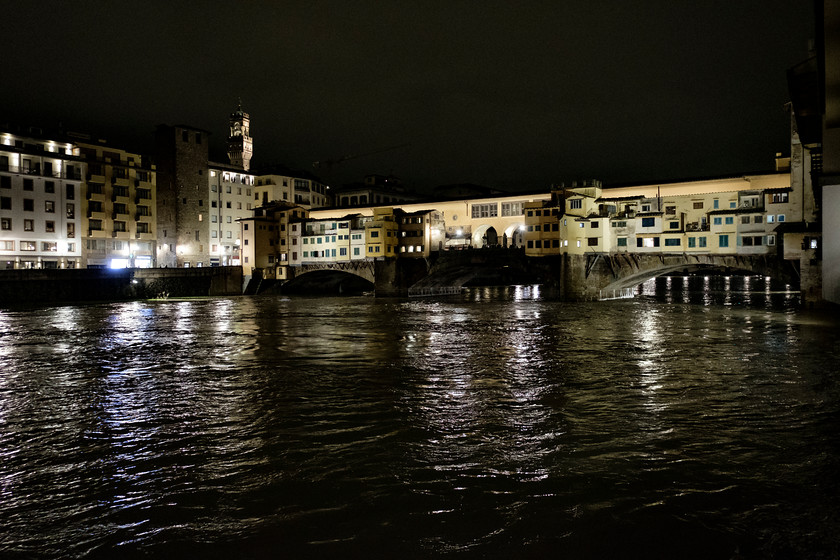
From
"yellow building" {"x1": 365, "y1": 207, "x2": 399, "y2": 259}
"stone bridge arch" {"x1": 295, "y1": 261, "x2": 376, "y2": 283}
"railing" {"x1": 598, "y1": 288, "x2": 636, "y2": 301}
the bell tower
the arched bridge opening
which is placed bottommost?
"railing" {"x1": 598, "y1": 288, "x2": 636, "y2": 301}

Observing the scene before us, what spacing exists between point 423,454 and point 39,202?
70208mm

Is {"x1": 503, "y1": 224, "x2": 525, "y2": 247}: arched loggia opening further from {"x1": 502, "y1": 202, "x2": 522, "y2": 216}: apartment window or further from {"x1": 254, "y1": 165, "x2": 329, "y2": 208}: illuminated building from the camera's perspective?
{"x1": 254, "y1": 165, "x2": 329, "y2": 208}: illuminated building

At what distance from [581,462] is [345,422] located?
501 centimetres

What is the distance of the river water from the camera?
696cm

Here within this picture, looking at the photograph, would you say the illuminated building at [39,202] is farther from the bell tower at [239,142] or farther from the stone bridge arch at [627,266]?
the stone bridge arch at [627,266]

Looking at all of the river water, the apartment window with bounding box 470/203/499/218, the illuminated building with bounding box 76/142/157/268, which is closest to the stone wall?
the illuminated building with bounding box 76/142/157/268

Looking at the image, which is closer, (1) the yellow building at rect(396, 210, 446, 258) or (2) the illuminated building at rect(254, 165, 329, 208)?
(1) the yellow building at rect(396, 210, 446, 258)

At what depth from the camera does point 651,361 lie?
20203mm

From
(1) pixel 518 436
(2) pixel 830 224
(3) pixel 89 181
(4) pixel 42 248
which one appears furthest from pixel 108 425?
(3) pixel 89 181

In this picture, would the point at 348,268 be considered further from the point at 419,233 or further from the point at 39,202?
the point at 39,202

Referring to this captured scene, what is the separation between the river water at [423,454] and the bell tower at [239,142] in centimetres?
8490

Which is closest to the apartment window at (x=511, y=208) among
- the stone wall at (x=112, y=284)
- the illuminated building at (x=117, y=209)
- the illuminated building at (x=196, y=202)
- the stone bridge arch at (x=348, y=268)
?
the stone bridge arch at (x=348, y=268)

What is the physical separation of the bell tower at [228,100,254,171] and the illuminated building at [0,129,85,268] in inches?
1331

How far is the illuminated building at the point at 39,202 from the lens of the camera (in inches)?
2413
